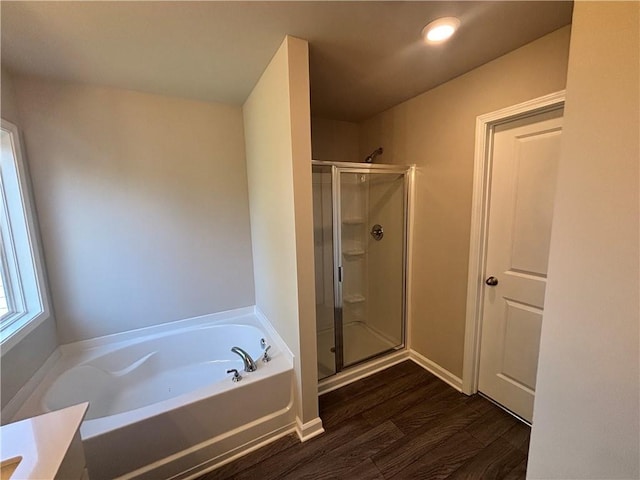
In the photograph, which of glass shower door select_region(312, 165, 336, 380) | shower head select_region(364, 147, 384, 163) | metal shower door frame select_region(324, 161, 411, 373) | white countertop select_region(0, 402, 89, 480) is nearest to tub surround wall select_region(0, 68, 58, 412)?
white countertop select_region(0, 402, 89, 480)

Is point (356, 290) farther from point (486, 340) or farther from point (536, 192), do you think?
point (536, 192)

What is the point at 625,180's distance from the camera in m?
0.72

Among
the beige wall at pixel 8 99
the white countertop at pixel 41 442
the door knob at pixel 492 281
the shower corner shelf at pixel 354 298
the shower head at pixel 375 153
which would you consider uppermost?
the beige wall at pixel 8 99

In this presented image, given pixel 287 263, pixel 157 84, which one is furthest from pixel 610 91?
pixel 157 84

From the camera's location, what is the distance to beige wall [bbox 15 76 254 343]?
1.82 meters

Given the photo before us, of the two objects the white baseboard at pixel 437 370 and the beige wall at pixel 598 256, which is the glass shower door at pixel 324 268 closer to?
the white baseboard at pixel 437 370

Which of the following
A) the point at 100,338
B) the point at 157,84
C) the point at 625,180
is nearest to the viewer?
the point at 625,180

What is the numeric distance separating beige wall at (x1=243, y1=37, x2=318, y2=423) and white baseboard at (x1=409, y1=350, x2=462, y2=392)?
1.13 metres

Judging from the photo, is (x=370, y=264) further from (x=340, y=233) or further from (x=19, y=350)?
(x=19, y=350)

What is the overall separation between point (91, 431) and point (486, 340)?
2.40 m

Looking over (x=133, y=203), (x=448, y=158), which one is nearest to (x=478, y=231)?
(x=448, y=158)

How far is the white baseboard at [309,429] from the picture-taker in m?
1.69

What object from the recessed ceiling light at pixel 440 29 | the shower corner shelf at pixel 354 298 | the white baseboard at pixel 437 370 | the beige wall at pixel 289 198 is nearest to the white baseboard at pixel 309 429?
the beige wall at pixel 289 198

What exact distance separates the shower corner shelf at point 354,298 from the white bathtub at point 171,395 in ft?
2.39
